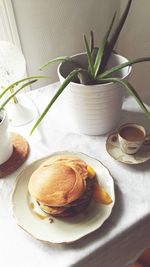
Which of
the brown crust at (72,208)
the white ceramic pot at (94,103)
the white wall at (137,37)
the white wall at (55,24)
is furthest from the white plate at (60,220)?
the white wall at (137,37)

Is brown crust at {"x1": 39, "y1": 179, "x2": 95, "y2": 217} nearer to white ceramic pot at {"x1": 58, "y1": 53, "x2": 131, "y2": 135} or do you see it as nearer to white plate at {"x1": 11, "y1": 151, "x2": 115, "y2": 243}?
white plate at {"x1": 11, "y1": 151, "x2": 115, "y2": 243}

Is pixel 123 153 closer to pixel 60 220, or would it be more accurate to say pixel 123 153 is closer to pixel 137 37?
pixel 60 220


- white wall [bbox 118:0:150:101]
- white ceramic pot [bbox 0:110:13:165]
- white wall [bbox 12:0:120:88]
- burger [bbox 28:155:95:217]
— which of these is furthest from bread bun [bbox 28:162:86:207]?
white wall [bbox 118:0:150:101]

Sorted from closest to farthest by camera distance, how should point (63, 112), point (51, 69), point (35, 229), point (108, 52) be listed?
point (35, 229)
point (108, 52)
point (63, 112)
point (51, 69)

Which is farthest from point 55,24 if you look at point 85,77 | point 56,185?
point 56,185

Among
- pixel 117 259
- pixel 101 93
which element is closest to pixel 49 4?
pixel 101 93

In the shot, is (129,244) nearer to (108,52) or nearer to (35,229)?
(35,229)
